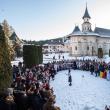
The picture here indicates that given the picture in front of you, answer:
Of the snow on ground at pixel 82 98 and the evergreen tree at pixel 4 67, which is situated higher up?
the evergreen tree at pixel 4 67

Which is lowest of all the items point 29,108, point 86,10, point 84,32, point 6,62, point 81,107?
point 81,107

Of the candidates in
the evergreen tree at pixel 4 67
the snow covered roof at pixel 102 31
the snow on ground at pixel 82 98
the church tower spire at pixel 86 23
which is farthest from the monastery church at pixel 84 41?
the evergreen tree at pixel 4 67

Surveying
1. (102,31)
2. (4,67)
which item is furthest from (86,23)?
(4,67)

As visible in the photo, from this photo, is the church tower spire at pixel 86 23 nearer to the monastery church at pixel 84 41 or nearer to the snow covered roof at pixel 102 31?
the monastery church at pixel 84 41

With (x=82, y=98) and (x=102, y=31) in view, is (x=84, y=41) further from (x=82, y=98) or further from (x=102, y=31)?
(x=82, y=98)

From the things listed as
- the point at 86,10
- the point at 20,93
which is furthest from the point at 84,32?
the point at 20,93

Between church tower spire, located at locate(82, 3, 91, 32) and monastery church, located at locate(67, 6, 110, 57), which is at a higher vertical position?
church tower spire, located at locate(82, 3, 91, 32)

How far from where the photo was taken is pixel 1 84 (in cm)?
1249

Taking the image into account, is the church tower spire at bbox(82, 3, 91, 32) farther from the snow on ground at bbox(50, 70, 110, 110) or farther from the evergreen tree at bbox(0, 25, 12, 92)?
the evergreen tree at bbox(0, 25, 12, 92)

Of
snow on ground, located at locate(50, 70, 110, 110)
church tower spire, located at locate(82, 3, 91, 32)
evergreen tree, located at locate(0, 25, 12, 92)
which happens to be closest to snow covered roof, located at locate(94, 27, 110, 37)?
church tower spire, located at locate(82, 3, 91, 32)

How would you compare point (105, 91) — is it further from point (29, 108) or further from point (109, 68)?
point (29, 108)

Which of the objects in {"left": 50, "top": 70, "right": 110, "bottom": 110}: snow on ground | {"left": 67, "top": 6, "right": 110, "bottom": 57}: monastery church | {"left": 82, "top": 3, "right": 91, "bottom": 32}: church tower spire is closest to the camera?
{"left": 50, "top": 70, "right": 110, "bottom": 110}: snow on ground

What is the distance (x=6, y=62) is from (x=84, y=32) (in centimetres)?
7982

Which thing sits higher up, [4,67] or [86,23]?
[86,23]
